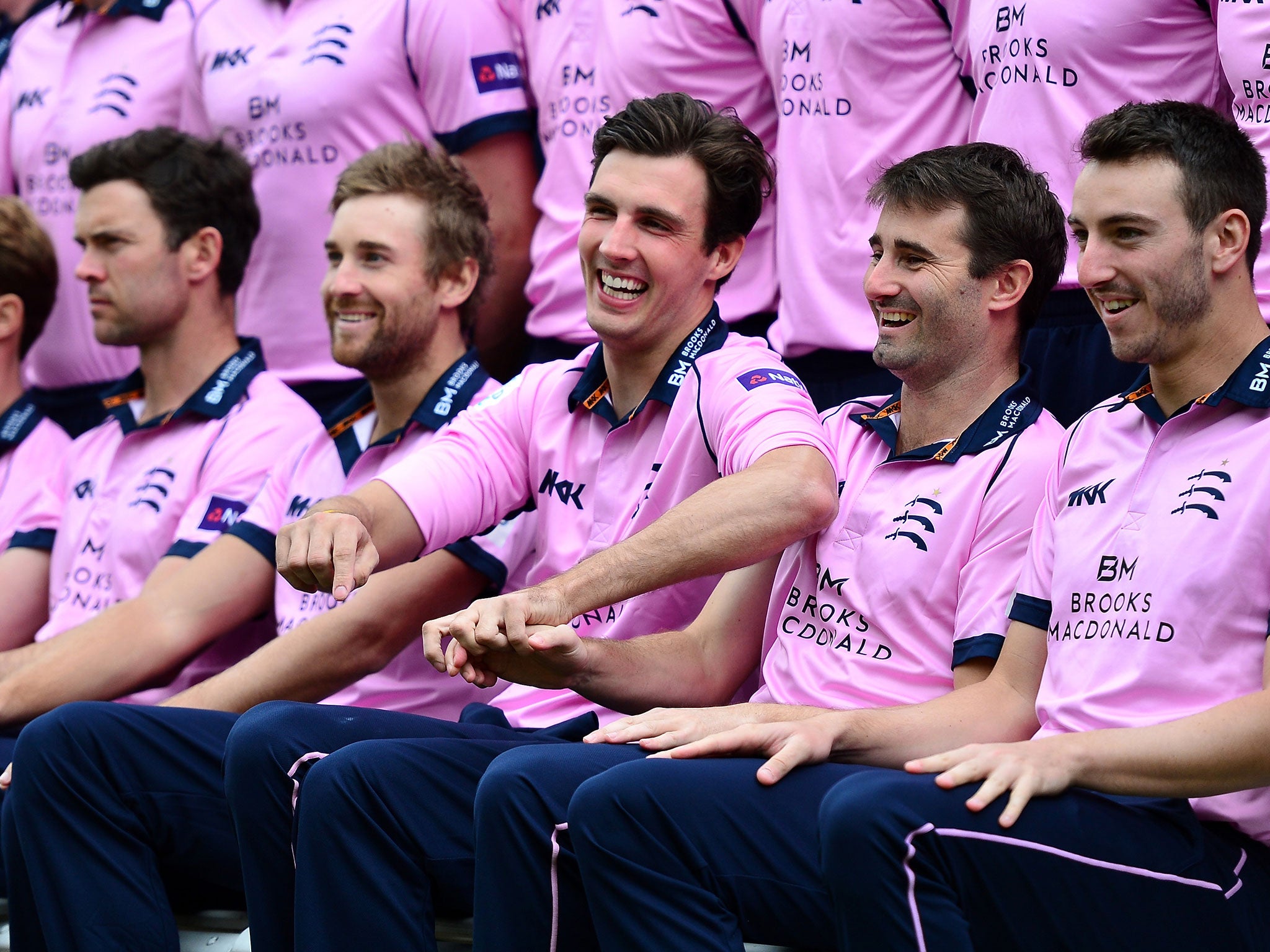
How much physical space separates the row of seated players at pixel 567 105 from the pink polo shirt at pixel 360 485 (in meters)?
0.44

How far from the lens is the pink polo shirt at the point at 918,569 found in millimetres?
2826

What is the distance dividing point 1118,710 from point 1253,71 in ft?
4.33

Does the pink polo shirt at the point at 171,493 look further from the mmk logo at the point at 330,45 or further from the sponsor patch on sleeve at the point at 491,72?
the sponsor patch on sleeve at the point at 491,72

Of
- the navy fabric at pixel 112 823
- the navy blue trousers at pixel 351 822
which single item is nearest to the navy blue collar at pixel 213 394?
the navy fabric at pixel 112 823

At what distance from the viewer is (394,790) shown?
276 centimetres

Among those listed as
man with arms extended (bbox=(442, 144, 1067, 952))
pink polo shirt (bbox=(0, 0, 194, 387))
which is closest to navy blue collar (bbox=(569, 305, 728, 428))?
man with arms extended (bbox=(442, 144, 1067, 952))

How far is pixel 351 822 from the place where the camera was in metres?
2.73

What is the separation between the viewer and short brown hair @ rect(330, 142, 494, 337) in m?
4.08

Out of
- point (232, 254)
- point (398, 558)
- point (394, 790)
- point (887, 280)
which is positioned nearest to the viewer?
point (394, 790)

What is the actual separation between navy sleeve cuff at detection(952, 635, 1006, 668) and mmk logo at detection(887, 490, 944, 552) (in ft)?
0.61

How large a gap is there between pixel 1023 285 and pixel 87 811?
2.04 m

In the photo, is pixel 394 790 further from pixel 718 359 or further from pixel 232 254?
pixel 232 254

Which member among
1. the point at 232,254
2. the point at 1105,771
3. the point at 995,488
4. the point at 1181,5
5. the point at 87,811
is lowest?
the point at 87,811

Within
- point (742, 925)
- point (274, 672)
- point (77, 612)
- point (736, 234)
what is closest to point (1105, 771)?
point (742, 925)
